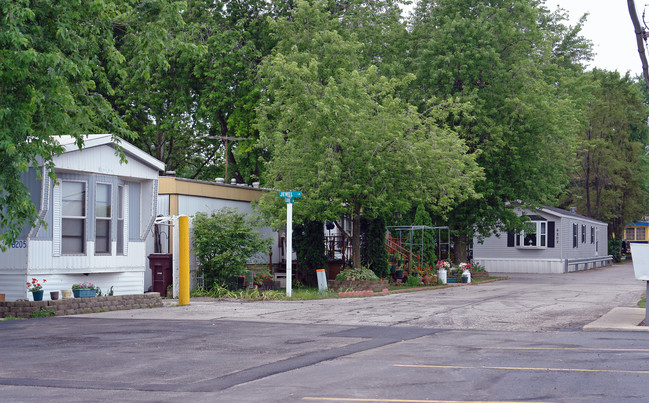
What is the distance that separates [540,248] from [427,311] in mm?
30723

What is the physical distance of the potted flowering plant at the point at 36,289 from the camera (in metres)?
17.8

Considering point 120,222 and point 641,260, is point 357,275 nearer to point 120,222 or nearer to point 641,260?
point 120,222

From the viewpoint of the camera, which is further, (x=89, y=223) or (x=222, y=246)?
(x=222, y=246)

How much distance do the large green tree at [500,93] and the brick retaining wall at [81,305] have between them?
63.0 feet

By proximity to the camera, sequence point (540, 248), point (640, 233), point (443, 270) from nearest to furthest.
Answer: point (443, 270), point (540, 248), point (640, 233)

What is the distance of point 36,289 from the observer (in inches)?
703

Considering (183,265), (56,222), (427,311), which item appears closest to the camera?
(56,222)

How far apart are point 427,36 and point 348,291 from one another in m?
17.4

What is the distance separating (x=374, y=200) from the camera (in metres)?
26.6

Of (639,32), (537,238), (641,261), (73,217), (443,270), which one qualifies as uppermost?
(639,32)

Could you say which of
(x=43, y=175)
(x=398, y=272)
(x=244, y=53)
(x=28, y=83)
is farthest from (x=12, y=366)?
(x=244, y=53)

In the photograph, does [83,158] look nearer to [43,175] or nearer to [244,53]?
[43,175]

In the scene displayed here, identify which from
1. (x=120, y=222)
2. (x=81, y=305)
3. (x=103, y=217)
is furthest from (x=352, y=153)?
(x=81, y=305)

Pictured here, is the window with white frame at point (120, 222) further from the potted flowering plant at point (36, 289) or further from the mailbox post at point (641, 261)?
the mailbox post at point (641, 261)
